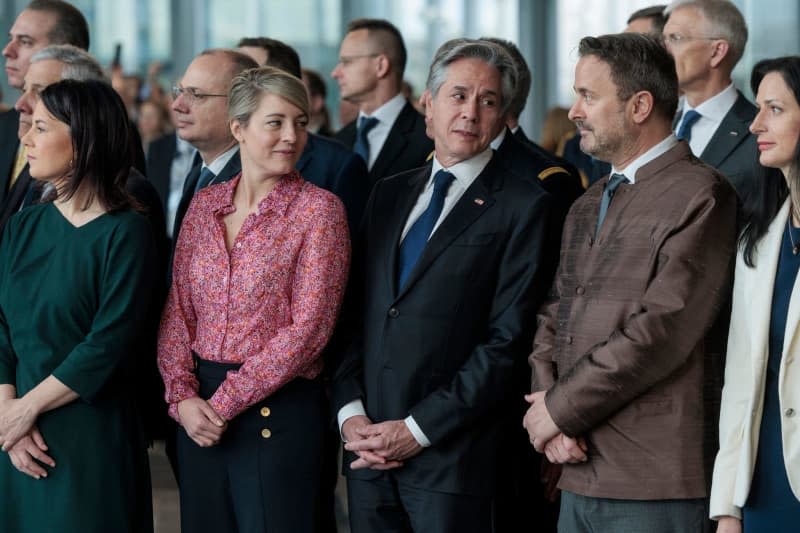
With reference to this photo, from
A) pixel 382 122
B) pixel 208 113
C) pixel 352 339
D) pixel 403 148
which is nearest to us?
pixel 352 339

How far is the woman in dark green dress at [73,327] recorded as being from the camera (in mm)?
3084

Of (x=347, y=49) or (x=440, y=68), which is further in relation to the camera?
(x=347, y=49)

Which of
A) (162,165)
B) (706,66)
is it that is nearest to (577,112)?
(706,66)

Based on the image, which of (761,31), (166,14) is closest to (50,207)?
(761,31)

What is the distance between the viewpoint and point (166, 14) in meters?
12.3

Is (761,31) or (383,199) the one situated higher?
(761,31)

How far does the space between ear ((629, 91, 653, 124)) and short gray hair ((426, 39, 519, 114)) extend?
1.54ft

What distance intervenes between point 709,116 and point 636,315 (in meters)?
1.79

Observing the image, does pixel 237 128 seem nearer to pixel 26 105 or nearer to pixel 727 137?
pixel 26 105

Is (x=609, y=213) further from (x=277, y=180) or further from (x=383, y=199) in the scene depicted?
(x=277, y=180)

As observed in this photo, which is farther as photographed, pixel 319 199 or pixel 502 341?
pixel 319 199

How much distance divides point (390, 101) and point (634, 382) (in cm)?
267

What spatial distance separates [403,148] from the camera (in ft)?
15.3

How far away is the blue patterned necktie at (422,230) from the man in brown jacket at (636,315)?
1.45ft
